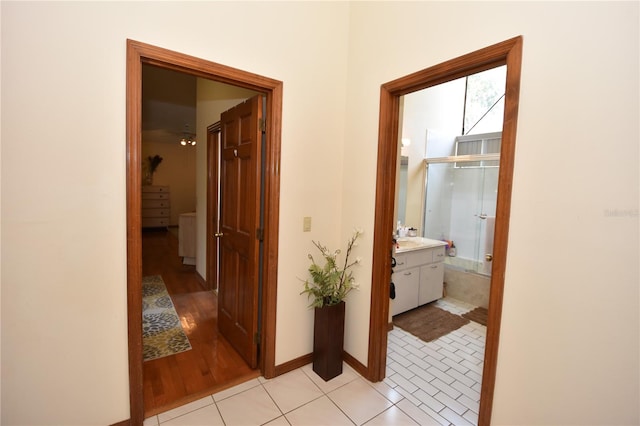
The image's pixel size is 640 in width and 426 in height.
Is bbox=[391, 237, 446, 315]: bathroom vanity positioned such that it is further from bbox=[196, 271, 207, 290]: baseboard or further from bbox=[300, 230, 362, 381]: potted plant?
bbox=[196, 271, 207, 290]: baseboard

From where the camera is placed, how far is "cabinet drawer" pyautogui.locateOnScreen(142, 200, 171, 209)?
889cm

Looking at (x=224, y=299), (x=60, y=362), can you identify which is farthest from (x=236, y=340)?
(x=60, y=362)

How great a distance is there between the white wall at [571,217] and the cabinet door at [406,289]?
180 centimetres

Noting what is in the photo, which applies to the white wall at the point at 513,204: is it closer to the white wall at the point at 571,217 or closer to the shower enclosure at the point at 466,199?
the white wall at the point at 571,217

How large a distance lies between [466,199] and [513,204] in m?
3.13

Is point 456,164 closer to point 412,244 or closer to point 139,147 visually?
point 412,244

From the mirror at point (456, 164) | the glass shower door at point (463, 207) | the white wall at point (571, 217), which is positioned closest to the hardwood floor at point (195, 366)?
the white wall at point (571, 217)

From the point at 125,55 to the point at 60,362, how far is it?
165 cm

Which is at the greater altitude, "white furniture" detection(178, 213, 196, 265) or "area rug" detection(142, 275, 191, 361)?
"white furniture" detection(178, 213, 196, 265)

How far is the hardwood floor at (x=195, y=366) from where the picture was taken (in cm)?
209

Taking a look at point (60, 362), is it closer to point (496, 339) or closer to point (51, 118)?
point (51, 118)

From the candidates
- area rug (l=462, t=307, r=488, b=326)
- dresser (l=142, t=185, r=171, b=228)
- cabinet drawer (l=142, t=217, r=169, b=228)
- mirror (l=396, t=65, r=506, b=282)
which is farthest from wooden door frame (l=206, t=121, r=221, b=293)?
cabinet drawer (l=142, t=217, r=169, b=228)

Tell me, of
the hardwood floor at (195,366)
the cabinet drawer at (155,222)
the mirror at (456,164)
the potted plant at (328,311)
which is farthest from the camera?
the cabinet drawer at (155,222)

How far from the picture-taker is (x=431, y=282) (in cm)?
376
